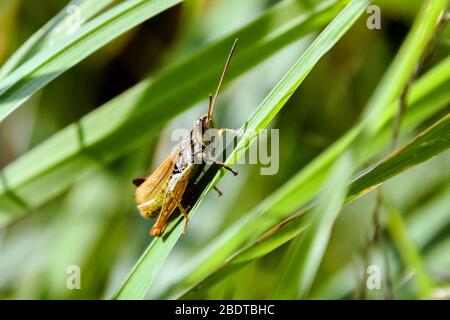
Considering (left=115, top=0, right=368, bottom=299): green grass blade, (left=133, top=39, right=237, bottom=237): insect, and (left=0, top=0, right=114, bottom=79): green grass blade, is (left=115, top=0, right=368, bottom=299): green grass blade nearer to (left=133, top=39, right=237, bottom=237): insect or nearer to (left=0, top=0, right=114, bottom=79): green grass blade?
(left=133, top=39, right=237, bottom=237): insect

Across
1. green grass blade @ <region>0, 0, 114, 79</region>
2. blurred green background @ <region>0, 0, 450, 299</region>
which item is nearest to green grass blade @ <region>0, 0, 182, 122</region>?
green grass blade @ <region>0, 0, 114, 79</region>

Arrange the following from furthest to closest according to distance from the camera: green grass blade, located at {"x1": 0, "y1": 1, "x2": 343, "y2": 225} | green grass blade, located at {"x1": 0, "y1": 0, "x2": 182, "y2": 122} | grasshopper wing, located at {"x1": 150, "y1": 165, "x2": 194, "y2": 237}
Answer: green grass blade, located at {"x1": 0, "y1": 1, "x2": 343, "y2": 225}, grasshopper wing, located at {"x1": 150, "y1": 165, "x2": 194, "y2": 237}, green grass blade, located at {"x1": 0, "y1": 0, "x2": 182, "y2": 122}

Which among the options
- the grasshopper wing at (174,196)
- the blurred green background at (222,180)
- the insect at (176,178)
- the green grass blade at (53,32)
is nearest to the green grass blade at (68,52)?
the green grass blade at (53,32)

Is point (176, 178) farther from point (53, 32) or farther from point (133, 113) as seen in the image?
point (53, 32)

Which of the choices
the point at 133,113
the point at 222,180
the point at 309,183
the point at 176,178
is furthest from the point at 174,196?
the point at 222,180
